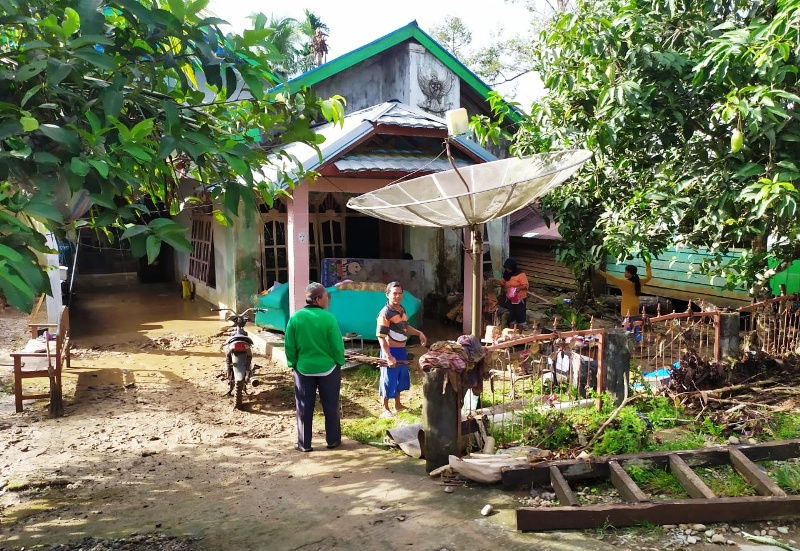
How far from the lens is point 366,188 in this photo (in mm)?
9445

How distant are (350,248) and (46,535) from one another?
9.29 m

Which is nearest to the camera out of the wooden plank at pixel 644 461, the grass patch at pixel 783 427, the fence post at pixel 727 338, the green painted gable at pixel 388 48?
the wooden plank at pixel 644 461

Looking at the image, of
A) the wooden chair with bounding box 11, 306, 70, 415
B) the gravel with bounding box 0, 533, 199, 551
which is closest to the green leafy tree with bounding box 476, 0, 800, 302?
the gravel with bounding box 0, 533, 199, 551

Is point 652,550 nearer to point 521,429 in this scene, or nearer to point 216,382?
point 521,429

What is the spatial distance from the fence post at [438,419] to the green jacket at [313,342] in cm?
118

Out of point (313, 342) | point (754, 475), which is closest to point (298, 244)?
point (313, 342)

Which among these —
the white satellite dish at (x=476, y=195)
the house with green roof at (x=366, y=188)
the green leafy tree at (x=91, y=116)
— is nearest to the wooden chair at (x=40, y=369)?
the house with green roof at (x=366, y=188)

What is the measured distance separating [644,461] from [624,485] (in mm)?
489

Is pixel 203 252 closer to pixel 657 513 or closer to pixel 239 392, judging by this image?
pixel 239 392

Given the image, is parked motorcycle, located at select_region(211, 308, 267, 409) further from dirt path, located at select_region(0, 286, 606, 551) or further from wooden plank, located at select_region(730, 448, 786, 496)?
wooden plank, located at select_region(730, 448, 786, 496)

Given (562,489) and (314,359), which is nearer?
(562,489)

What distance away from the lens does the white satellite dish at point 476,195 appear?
5648 mm

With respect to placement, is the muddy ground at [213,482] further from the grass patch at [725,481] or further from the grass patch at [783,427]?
the grass patch at [783,427]

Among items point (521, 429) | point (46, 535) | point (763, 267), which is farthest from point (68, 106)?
point (763, 267)
